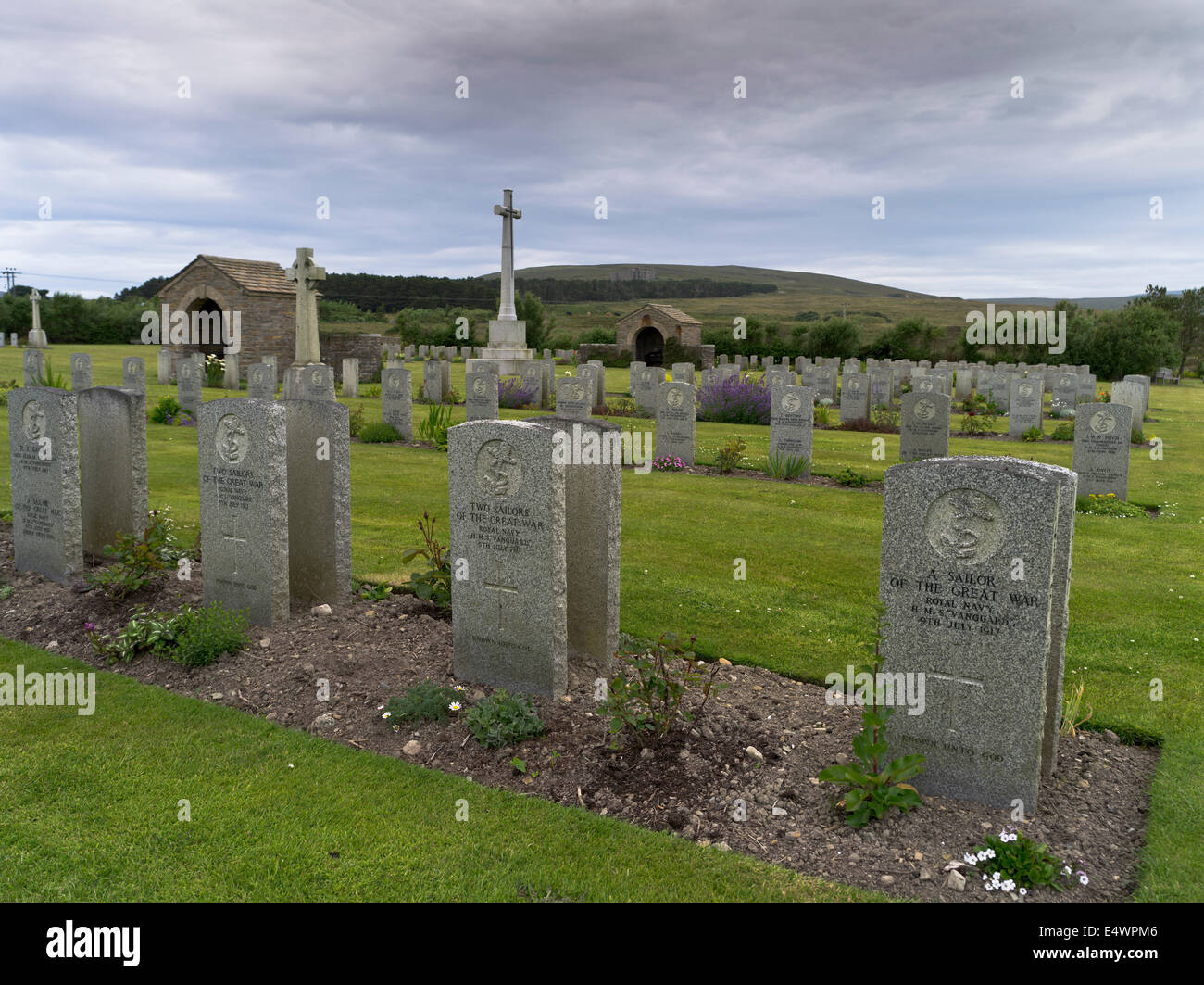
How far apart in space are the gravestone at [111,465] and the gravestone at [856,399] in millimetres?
17616

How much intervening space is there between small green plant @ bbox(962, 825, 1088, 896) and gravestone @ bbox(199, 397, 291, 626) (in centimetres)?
522

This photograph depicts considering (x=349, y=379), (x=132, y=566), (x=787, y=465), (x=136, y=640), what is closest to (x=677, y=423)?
(x=787, y=465)

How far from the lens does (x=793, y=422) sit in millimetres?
14938

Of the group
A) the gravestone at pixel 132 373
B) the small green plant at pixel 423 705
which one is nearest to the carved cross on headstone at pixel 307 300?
the gravestone at pixel 132 373

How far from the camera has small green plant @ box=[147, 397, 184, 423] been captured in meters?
19.1

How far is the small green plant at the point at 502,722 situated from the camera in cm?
511

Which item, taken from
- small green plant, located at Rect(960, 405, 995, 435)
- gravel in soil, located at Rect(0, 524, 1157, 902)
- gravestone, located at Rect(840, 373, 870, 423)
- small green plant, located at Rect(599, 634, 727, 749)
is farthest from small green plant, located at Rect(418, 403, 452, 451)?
small green plant, located at Rect(960, 405, 995, 435)

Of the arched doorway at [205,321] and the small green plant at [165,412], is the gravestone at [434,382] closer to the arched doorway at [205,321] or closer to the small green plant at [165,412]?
the small green plant at [165,412]

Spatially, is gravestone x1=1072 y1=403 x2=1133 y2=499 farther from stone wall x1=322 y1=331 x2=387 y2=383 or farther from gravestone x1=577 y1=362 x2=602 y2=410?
stone wall x1=322 y1=331 x2=387 y2=383

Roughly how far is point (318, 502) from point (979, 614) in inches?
208

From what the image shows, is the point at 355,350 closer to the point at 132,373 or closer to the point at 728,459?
the point at 132,373

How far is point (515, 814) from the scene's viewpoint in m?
4.43

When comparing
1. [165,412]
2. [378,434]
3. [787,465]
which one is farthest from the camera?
[165,412]
